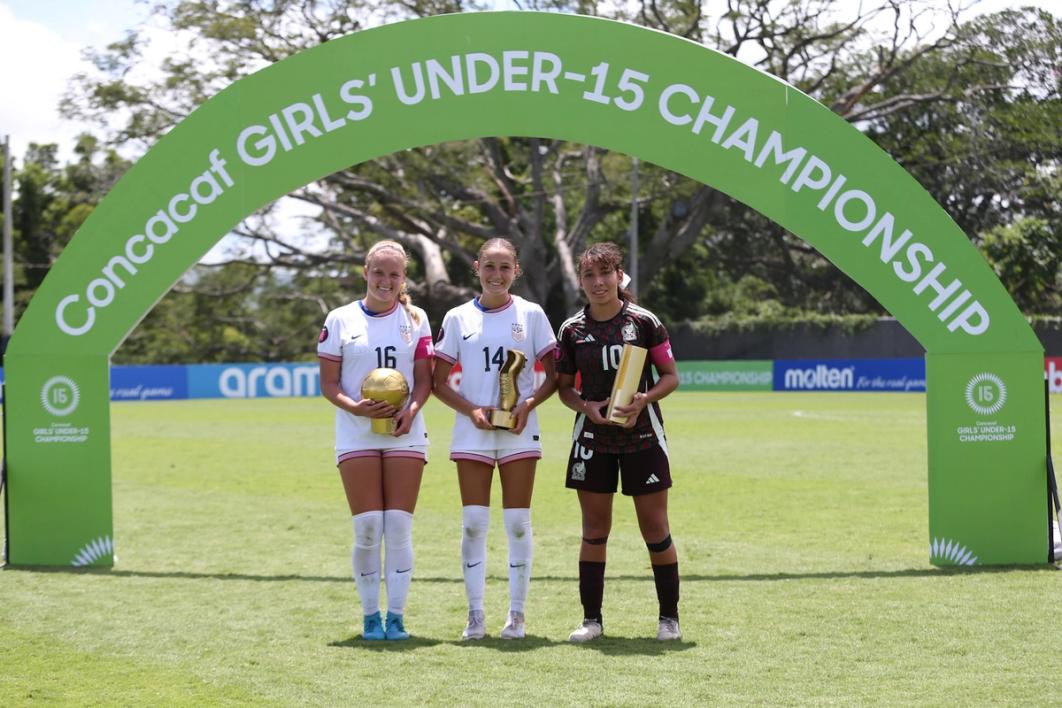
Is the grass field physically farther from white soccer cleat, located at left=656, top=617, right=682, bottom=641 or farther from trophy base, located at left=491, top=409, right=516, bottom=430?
trophy base, located at left=491, top=409, right=516, bottom=430

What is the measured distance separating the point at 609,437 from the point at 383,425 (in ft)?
3.31

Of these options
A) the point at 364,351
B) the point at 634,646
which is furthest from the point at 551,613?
the point at 364,351

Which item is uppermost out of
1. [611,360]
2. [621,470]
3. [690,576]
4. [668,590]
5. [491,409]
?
[611,360]

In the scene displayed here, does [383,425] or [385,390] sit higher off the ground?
→ [385,390]

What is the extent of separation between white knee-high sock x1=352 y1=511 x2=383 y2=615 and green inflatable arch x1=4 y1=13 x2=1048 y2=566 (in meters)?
2.75

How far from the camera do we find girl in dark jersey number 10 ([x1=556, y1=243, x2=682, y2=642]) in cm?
595

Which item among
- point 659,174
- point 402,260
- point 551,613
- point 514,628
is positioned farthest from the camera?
point 659,174

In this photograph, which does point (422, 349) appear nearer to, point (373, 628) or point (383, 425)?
point (383, 425)

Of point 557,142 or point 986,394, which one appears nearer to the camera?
point 986,394

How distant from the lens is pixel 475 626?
6.05 m

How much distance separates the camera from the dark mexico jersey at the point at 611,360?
5.96 metres

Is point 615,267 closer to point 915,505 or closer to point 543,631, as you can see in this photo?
point 543,631

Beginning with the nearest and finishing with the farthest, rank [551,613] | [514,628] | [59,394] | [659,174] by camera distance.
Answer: [514,628], [551,613], [59,394], [659,174]

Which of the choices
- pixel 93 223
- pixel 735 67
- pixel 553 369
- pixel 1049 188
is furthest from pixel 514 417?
pixel 1049 188
